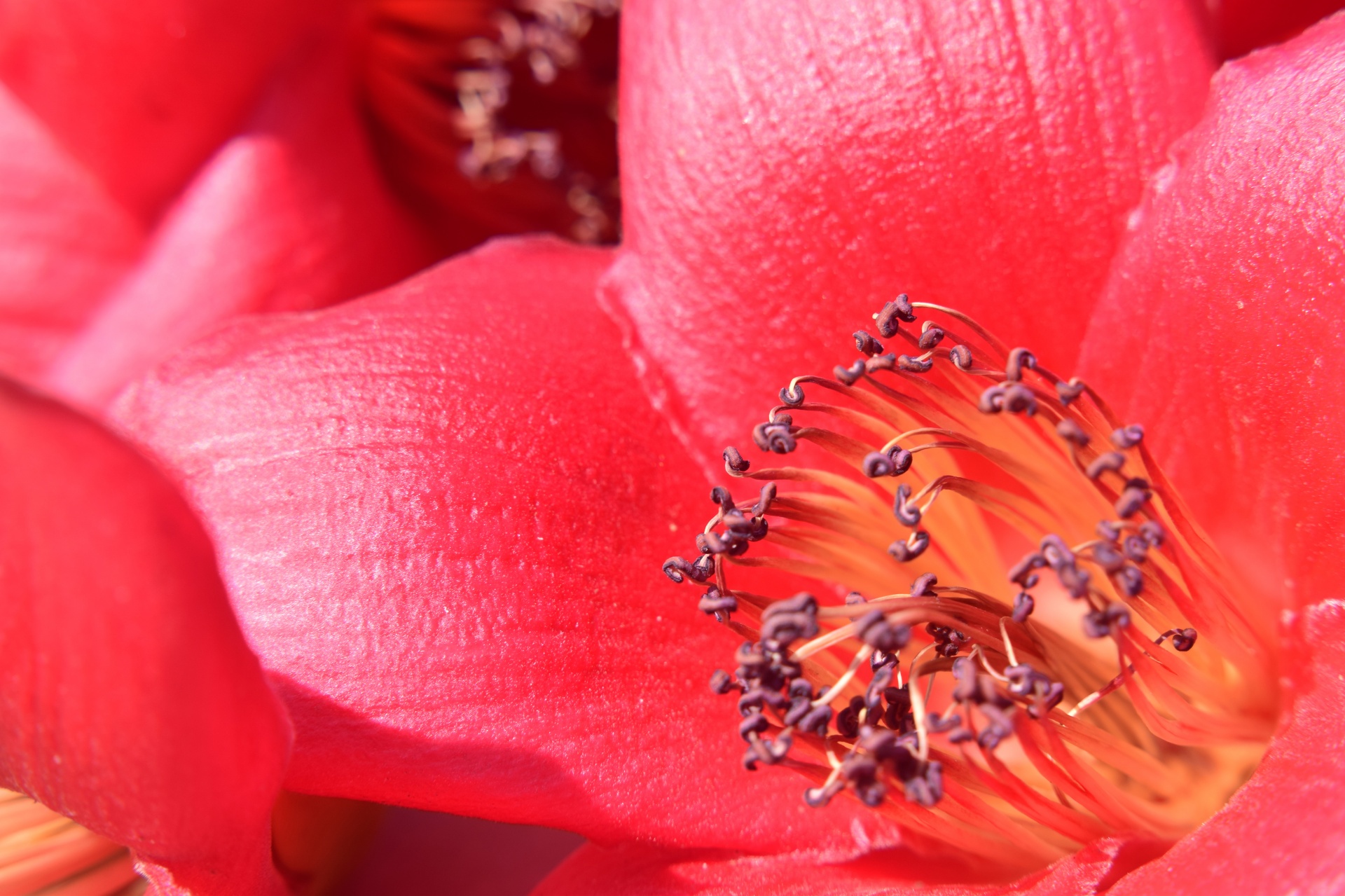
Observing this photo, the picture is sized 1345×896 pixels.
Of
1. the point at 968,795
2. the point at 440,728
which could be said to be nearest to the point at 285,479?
the point at 440,728

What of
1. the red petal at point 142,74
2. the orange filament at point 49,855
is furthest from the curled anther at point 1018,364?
the red petal at point 142,74

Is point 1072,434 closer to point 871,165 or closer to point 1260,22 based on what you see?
point 871,165

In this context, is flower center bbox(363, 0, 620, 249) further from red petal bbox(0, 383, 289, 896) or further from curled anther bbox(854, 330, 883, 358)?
red petal bbox(0, 383, 289, 896)

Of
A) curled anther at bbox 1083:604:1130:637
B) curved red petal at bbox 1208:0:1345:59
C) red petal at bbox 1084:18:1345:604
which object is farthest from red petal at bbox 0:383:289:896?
curved red petal at bbox 1208:0:1345:59

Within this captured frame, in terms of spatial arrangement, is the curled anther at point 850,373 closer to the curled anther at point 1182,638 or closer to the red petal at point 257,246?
the curled anther at point 1182,638

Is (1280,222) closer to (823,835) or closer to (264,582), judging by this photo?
(823,835)

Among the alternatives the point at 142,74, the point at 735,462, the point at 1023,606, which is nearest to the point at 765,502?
the point at 735,462
